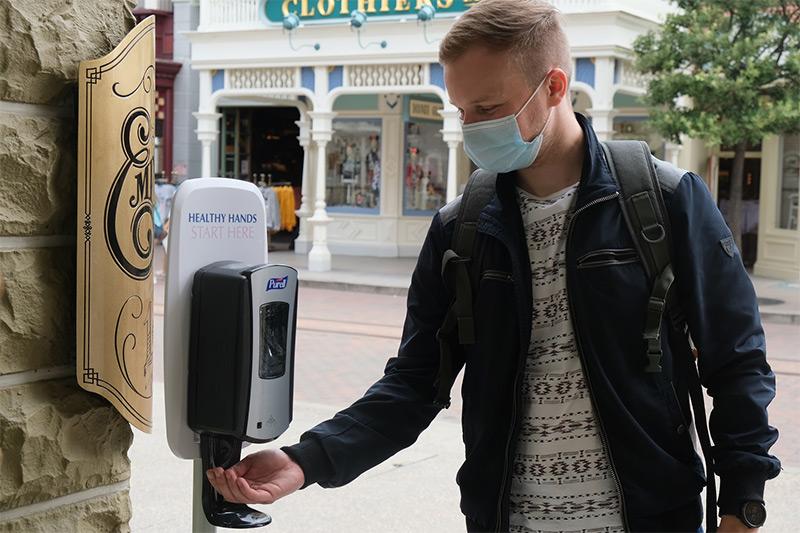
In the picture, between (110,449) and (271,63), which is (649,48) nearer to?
(271,63)

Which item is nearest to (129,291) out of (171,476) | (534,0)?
(534,0)

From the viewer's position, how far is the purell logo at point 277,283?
81.6 inches

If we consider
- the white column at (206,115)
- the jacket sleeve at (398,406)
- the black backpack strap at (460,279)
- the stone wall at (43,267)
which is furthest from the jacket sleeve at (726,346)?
the white column at (206,115)

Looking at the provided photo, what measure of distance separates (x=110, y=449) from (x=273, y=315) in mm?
419

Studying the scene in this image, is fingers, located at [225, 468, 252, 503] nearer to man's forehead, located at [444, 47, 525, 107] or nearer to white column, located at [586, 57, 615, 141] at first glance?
man's forehead, located at [444, 47, 525, 107]

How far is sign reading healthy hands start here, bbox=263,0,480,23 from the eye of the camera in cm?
1678

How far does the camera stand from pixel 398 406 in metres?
2.43

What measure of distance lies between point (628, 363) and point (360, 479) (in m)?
4.28

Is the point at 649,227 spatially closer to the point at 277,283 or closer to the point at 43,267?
the point at 277,283

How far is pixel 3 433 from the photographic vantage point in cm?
199

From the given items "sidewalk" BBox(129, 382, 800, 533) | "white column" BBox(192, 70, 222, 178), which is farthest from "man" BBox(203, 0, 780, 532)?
"white column" BBox(192, 70, 222, 178)

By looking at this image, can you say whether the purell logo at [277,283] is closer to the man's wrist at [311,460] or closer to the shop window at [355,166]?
the man's wrist at [311,460]

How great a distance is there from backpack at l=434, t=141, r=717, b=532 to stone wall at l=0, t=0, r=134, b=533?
0.70m

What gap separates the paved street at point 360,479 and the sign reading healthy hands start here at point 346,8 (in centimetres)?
738
